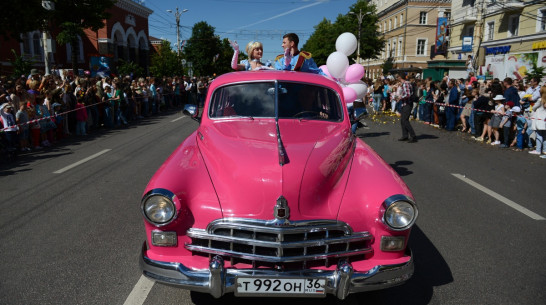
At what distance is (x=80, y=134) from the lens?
526 inches

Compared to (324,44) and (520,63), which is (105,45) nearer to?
(520,63)

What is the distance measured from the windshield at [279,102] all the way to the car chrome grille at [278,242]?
65.0 inches

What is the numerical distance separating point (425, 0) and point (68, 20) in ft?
167

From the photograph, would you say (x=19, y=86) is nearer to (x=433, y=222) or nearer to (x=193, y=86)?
(x=433, y=222)

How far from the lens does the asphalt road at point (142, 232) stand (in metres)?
3.46

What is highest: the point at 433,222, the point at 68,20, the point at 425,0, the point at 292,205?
the point at 425,0

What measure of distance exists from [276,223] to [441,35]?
153 feet

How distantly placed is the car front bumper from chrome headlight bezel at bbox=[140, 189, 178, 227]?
0.29 m

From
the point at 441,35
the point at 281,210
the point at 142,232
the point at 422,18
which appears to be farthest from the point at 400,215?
the point at 422,18

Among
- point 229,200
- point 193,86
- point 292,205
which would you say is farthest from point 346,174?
point 193,86

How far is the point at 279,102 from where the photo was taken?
4.29m

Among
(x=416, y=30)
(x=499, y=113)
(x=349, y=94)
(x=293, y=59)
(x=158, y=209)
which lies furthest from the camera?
(x=416, y=30)

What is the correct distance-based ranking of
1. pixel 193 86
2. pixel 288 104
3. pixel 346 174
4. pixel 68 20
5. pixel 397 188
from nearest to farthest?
pixel 397 188 → pixel 346 174 → pixel 288 104 → pixel 68 20 → pixel 193 86

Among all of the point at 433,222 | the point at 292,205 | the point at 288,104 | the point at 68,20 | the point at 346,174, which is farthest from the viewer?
the point at 68,20
